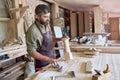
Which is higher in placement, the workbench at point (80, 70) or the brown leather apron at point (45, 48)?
the brown leather apron at point (45, 48)

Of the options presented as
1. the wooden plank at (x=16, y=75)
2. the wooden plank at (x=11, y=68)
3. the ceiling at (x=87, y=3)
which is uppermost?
the ceiling at (x=87, y=3)

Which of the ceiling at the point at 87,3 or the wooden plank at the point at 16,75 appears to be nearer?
the wooden plank at the point at 16,75

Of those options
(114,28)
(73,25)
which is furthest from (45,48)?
(114,28)

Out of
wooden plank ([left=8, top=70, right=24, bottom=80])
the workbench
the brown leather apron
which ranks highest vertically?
the brown leather apron

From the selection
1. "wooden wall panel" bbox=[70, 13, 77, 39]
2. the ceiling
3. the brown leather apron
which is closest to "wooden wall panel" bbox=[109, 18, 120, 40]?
"wooden wall panel" bbox=[70, 13, 77, 39]

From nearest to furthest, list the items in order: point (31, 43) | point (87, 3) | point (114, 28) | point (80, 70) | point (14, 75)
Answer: point (80, 70) < point (31, 43) < point (14, 75) < point (87, 3) < point (114, 28)

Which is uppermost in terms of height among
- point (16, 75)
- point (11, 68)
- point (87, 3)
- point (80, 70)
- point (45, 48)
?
point (87, 3)

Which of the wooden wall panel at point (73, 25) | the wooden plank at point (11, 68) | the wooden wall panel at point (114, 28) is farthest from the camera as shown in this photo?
the wooden wall panel at point (114, 28)

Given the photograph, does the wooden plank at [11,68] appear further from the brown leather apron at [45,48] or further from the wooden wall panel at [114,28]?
the wooden wall panel at [114,28]

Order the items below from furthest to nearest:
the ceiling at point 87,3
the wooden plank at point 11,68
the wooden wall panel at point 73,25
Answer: the wooden wall panel at point 73,25 → the ceiling at point 87,3 → the wooden plank at point 11,68

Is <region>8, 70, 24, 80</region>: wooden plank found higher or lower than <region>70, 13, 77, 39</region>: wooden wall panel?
lower

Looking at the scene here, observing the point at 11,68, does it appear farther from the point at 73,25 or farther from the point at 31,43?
the point at 73,25

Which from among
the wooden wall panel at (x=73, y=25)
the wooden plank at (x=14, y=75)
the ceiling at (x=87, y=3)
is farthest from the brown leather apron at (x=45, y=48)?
the wooden wall panel at (x=73, y=25)

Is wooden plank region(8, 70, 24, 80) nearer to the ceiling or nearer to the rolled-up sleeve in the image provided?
the rolled-up sleeve
